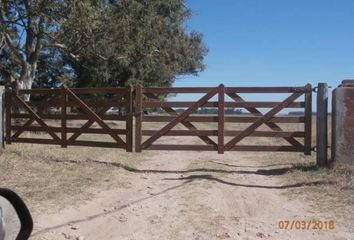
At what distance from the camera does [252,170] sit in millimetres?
12062

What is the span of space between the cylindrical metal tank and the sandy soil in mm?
1569

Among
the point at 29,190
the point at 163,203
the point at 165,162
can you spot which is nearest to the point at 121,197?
the point at 163,203

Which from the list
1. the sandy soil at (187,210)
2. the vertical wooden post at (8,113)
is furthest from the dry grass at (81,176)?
the vertical wooden post at (8,113)

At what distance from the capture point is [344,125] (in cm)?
1099

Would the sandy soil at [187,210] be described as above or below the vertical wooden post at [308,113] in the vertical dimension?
below

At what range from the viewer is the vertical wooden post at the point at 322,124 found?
11.6 m

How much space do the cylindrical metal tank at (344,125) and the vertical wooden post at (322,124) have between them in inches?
21.1

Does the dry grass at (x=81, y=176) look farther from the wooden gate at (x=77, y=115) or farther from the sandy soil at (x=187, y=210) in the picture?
the wooden gate at (x=77, y=115)

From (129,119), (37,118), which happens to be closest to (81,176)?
(129,119)

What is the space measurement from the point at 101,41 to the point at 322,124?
12760 mm

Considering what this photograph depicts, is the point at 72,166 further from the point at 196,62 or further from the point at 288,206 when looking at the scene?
the point at 196,62

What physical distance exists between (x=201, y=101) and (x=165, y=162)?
239 cm

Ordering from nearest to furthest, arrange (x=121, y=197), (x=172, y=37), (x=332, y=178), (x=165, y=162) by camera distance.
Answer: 1. (x=121, y=197)
2. (x=332, y=178)
3. (x=165, y=162)
4. (x=172, y=37)

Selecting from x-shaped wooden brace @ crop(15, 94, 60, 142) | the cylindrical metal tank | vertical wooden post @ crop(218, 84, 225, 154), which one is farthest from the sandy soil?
x-shaped wooden brace @ crop(15, 94, 60, 142)
